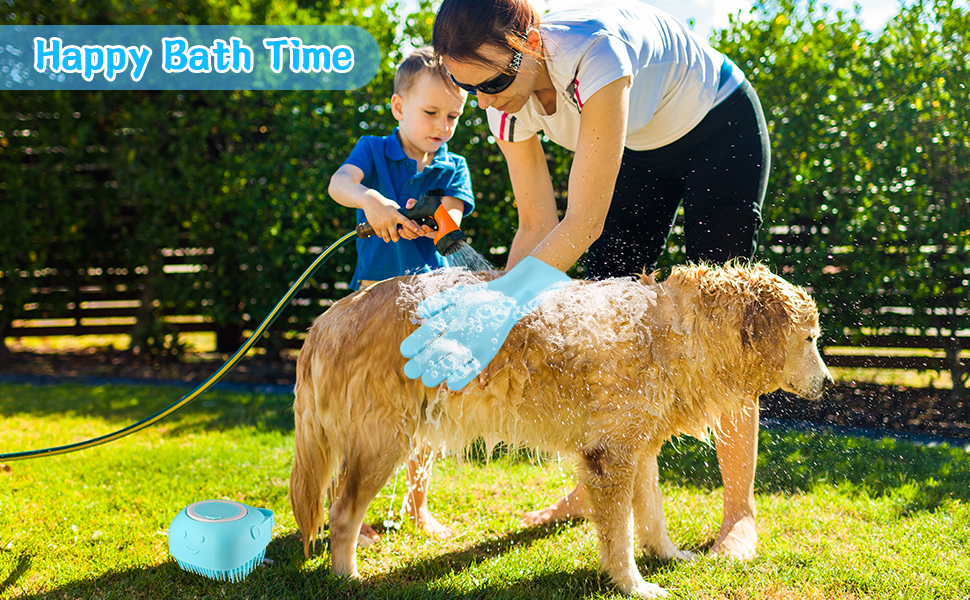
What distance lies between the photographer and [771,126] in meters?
4.46

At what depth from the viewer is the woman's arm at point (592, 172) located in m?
2.01

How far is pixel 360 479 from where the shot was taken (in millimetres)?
2141

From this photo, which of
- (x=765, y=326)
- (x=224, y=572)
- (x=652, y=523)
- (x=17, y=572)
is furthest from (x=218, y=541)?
(x=765, y=326)

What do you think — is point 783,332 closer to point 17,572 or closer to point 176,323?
point 17,572

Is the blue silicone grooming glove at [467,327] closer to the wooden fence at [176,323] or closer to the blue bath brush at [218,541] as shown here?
the blue bath brush at [218,541]

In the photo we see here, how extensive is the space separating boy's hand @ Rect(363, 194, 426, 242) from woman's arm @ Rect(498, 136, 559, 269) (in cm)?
46

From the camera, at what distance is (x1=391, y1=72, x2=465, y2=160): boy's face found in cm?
284

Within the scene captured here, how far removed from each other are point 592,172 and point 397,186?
1.17 m

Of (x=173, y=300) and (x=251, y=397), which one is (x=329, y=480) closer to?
(x=251, y=397)

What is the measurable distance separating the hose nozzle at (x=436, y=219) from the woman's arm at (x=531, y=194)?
0.94 ft

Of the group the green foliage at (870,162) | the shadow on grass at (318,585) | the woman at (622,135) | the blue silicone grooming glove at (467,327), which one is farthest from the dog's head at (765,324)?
the green foliage at (870,162)

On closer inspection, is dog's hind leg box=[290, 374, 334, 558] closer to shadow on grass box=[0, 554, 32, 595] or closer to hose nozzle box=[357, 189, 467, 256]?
hose nozzle box=[357, 189, 467, 256]

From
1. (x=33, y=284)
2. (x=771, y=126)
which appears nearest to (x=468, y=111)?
(x=771, y=126)

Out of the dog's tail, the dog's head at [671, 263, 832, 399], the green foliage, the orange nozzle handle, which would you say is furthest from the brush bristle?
the green foliage
